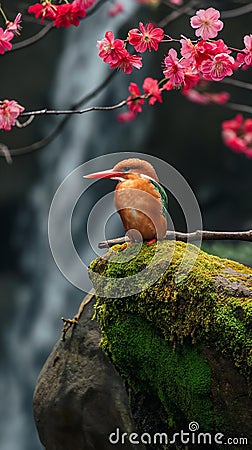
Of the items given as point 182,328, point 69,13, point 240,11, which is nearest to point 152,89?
point 69,13

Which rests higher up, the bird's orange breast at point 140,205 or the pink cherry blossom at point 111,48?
the pink cherry blossom at point 111,48

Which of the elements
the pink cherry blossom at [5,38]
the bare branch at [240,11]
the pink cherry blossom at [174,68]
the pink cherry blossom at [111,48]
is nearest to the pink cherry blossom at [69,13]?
the pink cherry blossom at [5,38]

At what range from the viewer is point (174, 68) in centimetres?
189

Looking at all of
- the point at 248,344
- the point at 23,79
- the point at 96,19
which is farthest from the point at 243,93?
the point at 248,344

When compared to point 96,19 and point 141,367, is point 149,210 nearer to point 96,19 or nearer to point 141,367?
point 141,367

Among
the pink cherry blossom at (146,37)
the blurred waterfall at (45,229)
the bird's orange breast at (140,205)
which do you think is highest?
the pink cherry blossom at (146,37)

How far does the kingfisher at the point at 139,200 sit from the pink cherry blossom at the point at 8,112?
0.36 metres

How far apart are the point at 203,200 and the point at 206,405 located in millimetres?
Answer: 4258

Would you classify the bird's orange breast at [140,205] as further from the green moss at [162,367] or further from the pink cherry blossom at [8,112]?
the pink cherry blossom at [8,112]

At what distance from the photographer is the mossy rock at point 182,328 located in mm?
1802

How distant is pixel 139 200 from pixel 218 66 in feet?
1.65

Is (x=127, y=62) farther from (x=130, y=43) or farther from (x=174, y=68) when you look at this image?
(x=174, y=68)

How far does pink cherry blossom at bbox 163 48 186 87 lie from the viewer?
187 cm

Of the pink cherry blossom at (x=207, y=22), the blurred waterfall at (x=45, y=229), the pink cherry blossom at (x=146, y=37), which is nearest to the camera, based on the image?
the pink cherry blossom at (x=207, y=22)
